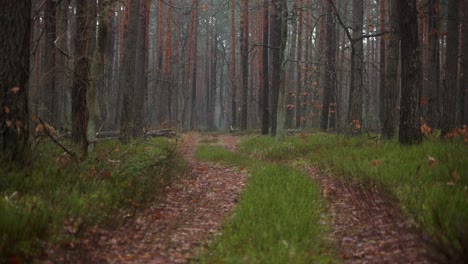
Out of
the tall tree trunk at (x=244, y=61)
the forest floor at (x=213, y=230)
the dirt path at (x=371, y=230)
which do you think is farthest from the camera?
the tall tree trunk at (x=244, y=61)

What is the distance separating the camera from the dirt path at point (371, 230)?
450cm

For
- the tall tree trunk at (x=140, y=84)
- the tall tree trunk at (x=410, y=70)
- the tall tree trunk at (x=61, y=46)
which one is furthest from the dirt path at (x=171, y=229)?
the tall tree trunk at (x=140, y=84)

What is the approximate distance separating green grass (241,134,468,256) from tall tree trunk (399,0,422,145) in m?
0.58

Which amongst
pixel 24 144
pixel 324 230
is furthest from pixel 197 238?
pixel 24 144

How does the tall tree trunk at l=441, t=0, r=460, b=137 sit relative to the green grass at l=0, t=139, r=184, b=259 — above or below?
above

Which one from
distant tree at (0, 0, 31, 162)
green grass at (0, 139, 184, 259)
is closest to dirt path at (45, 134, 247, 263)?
green grass at (0, 139, 184, 259)

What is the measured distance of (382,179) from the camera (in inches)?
287

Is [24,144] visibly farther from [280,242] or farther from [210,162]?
[210,162]

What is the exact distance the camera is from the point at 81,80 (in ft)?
30.7

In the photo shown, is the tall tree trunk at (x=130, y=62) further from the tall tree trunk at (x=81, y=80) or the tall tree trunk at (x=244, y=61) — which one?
the tall tree trunk at (x=244, y=61)

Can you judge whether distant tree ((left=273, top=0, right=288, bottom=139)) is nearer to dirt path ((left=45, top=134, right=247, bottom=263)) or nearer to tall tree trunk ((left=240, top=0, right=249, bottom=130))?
dirt path ((left=45, top=134, right=247, bottom=263))

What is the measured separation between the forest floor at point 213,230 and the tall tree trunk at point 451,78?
18.3 feet

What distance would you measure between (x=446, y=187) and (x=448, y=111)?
306 inches

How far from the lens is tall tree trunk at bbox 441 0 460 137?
1231 cm
